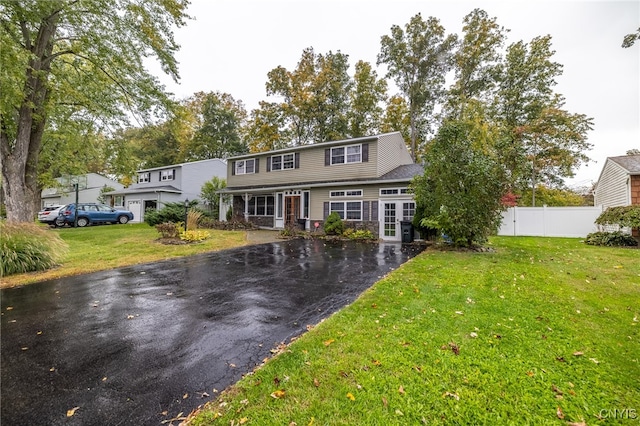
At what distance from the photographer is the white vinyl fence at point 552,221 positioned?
13.1 metres

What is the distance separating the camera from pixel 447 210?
911 centimetres

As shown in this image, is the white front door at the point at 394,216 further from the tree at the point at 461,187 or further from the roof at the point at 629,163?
the roof at the point at 629,163

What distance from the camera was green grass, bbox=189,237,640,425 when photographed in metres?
2.02

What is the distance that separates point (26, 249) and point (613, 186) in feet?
74.5

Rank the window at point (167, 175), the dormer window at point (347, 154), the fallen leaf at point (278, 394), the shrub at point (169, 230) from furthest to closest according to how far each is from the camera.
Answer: the window at point (167, 175)
the dormer window at point (347, 154)
the shrub at point (169, 230)
the fallen leaf at point (278, 394)

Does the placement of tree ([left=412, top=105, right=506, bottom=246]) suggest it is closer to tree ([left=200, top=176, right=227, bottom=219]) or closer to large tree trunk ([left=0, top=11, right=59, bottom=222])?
large tree trunk ([left=0, top=11, right=59, bottom=222])

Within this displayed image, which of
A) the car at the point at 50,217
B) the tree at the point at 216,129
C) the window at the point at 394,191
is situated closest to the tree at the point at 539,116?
the window at the point at 394,191

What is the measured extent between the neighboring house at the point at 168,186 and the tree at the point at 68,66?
10.2 meters

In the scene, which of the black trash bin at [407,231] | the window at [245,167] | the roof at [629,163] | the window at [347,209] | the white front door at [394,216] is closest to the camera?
the roof at [629,163]

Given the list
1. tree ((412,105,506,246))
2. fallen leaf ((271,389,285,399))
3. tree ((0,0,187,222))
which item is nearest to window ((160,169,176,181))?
tree ((0,0,187,222))

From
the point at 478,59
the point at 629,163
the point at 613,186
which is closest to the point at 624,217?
the point at 629,163

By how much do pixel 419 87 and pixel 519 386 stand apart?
2550cm

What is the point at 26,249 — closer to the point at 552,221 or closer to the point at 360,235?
the point at 360,235

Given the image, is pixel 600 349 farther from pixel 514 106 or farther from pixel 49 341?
pixel 514 106
